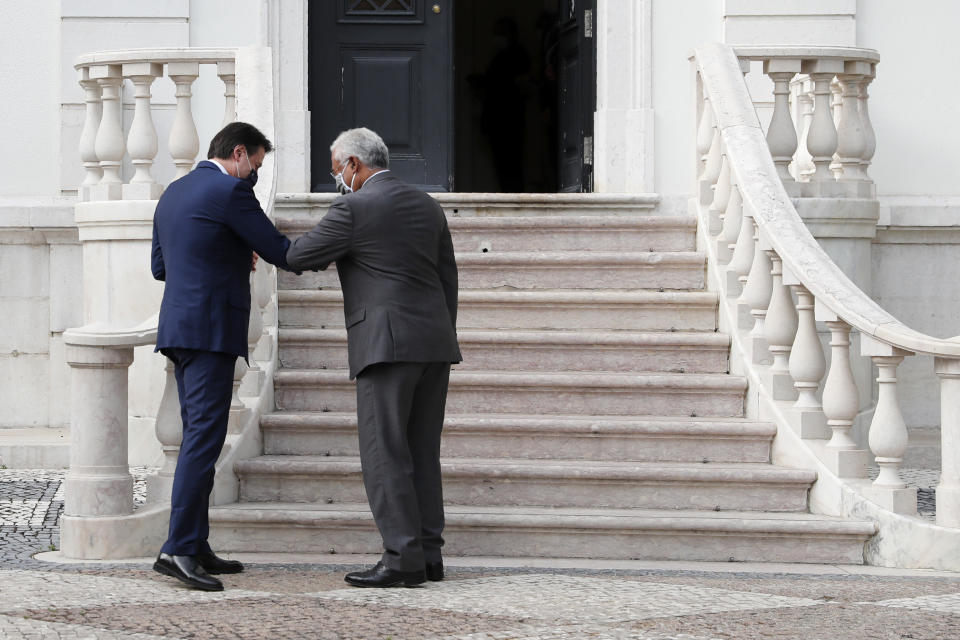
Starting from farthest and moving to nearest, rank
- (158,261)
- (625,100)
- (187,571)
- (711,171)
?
1. (625,100)
2. (711,171)
3. (158,261)
4. (187,571)

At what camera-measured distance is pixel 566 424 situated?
20.4 feet

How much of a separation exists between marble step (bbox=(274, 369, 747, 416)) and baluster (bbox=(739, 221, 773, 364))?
0.51ft

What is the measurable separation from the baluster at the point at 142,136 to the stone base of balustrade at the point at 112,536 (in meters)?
2.40

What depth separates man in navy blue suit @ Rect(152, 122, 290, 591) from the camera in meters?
4.99

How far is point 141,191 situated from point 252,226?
2.47 metres

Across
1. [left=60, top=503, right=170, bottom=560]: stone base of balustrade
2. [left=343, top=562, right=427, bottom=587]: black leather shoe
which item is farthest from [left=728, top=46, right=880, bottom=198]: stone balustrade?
[left=60, top=503, right=170, bottom=560]: stone base of balustrade

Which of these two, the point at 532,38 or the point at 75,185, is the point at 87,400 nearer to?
the point at 75,185

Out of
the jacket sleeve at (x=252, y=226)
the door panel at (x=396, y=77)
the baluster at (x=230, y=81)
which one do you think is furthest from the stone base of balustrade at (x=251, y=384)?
the door panel at (x=396, y=77)

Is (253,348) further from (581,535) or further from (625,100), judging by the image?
(625,100)

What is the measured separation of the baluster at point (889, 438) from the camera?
18.1 feet

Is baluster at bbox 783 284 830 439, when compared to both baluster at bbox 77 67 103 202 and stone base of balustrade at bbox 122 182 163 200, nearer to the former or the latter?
stone base of balustrade at bbox 122 182 163 200

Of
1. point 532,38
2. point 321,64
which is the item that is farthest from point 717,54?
point 532,38

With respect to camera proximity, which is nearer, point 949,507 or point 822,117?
point 949,507

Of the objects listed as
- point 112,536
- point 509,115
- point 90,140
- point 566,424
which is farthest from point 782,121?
point 509,115
